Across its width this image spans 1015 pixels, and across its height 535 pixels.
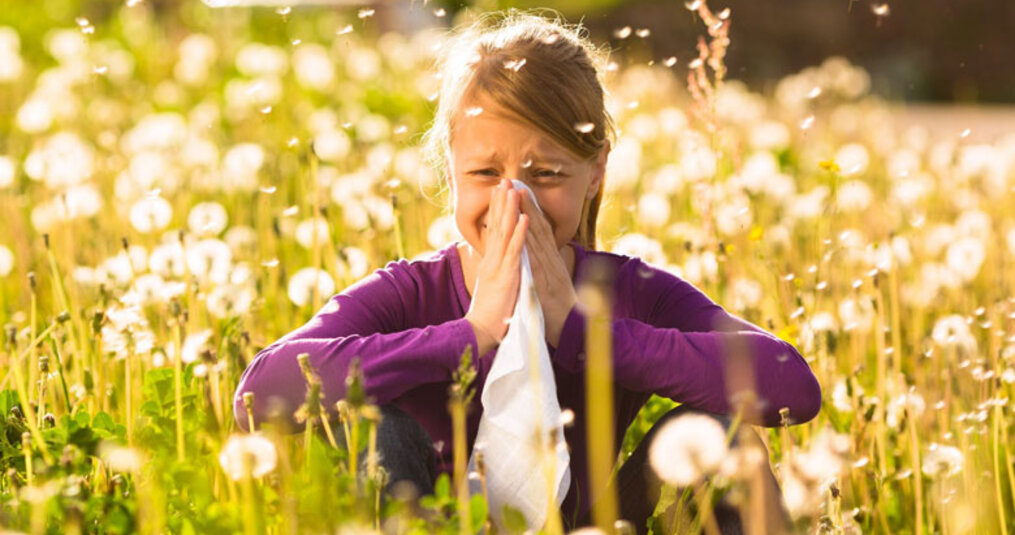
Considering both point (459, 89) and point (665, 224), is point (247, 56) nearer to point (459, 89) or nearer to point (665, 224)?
point (665, 224)

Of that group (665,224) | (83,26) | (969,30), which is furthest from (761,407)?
(969,30)

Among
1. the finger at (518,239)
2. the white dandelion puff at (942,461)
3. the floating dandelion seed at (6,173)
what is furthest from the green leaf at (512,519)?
the floating dandelion seed at (6,173)

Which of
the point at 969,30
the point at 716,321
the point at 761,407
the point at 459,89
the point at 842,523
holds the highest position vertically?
the point at 969,30

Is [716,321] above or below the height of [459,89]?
below

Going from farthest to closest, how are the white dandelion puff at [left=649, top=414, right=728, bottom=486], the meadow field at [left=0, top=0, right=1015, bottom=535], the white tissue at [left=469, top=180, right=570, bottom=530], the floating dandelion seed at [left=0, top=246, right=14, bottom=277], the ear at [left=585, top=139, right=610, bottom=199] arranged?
the floating dandelion seed at [left=0, top=246, right=14, bottom=277], the ear at [left=585, top=139, right=610, bottom=199], the white tissue at [left=469, top=180, right=570, bottom=530], the meadow field at [left=0, top=0, right=1015, bottom=535], the white dandelion puff at [left=649, top=414, right=728, bottom=486]

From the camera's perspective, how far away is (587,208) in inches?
91.0

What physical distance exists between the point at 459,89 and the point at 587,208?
1.17ft

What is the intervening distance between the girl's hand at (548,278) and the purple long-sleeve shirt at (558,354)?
3 centimetres

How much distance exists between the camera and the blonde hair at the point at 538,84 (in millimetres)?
2008

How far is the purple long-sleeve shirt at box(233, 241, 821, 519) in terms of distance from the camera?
1812mm

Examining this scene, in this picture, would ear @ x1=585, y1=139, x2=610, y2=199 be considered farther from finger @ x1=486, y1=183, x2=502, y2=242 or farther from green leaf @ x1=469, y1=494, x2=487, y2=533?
green leaf @ x1=469, y1=494, x2=487, y2=533

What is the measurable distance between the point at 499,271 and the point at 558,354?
0.15 m

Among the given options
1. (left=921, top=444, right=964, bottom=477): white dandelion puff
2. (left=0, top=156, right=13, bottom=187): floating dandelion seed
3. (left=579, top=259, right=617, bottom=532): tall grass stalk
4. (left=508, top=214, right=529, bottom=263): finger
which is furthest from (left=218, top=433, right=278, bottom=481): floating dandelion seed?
(left=0, top=156, right=13, bottom=187): floating dandelion seed

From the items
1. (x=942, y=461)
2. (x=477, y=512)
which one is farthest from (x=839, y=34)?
(x=477, y=512)
